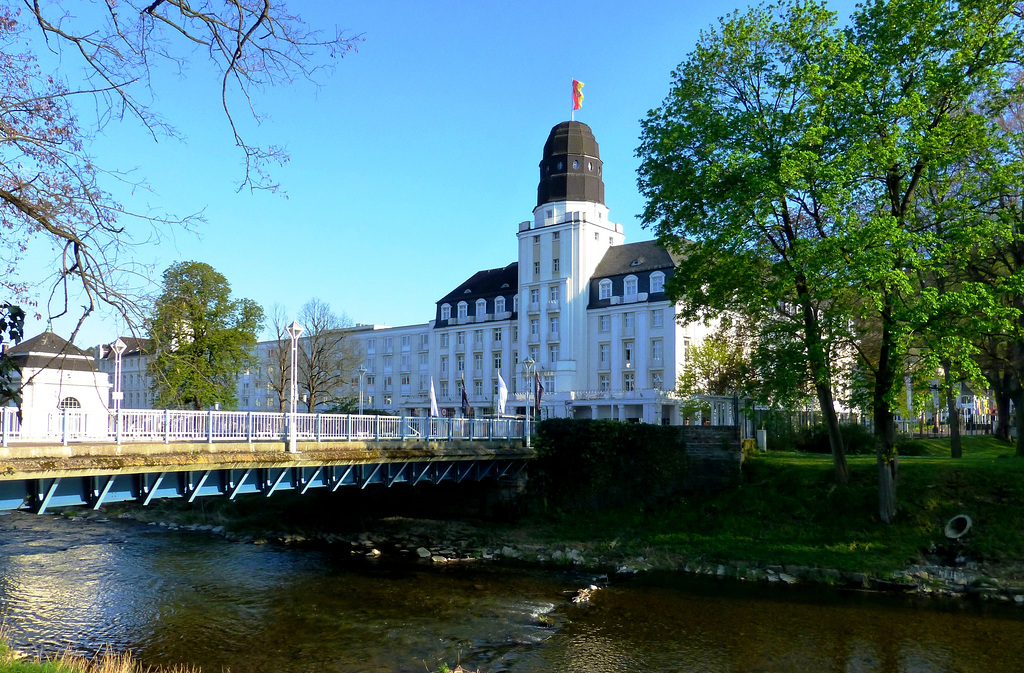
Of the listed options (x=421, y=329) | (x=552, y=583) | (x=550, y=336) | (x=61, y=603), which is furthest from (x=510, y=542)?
(x=421, y=329)

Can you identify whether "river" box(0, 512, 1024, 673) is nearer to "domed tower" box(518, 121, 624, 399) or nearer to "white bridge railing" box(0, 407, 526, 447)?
"white bridge railing" box(0, 407, 526, 447)

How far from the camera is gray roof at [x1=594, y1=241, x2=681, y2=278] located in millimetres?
63062

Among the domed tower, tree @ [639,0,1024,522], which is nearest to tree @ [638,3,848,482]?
tree @ [639,0,1024,522]

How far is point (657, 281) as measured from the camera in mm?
62250

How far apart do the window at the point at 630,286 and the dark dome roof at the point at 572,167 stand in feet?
28.6

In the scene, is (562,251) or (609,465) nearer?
(609,465)

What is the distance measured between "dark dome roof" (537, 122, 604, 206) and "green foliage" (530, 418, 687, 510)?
3417cm

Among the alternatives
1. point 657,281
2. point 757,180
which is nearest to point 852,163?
point 757,180

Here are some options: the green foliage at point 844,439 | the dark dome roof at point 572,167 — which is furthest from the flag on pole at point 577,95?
the green foliage at point 844,439

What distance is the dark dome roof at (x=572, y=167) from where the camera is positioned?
68.6 meters

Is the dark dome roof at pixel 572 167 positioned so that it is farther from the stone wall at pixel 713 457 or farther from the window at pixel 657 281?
the stone wall at pixel 713 457

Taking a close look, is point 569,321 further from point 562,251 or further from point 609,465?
point 609,465

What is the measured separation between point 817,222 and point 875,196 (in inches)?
81.5

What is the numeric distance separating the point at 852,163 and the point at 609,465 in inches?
708
